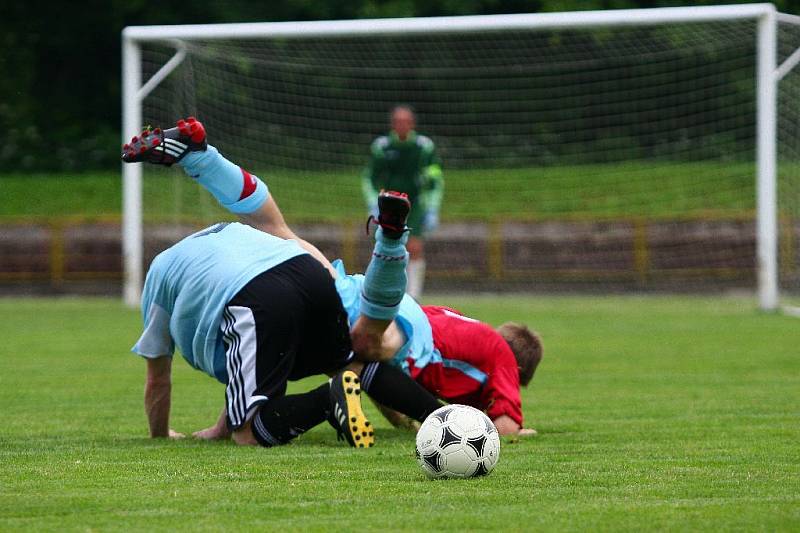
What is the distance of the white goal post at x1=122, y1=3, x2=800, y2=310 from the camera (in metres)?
14.3

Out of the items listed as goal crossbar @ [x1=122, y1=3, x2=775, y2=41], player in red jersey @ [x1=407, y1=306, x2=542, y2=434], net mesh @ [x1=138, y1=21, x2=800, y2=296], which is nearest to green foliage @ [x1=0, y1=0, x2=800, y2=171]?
net mesh @ [x1=138, y1=21, x2=800, y2=296]

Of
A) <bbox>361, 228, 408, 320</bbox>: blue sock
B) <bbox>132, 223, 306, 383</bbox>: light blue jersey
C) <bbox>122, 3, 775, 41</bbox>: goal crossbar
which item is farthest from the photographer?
<bbox>122, 3, 775, 41</bbox>: goal crossbar

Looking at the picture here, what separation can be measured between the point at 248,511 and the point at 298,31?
1190cm

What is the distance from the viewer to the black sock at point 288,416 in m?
5.33

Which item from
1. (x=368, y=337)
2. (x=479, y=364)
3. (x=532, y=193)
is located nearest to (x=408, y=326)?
(x=368, y=337)

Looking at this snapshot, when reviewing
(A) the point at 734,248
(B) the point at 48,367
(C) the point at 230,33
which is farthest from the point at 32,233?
(B) the point at 48,367

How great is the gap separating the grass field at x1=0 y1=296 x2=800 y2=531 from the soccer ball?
7cm

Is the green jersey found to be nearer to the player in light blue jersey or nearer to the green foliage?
the player in light blue jersey

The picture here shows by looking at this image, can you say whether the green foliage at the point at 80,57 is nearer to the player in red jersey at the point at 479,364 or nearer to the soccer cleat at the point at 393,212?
the player in red jersey at the point at 479,364

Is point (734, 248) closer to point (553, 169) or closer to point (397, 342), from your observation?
point (553, 169)

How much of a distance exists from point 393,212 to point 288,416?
1039 mm

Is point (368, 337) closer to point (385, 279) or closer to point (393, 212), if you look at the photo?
point (385, 279)

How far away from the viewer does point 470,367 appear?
19.3ft

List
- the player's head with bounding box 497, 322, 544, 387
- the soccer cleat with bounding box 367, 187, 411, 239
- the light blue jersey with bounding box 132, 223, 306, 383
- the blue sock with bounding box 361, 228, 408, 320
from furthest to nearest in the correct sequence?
the player's head with bounding box 497, 322, 544, 387 < the light blue jersey with bounding box 132, 223, 306, 383 < the blue sock with bounding box 361, 228, 408, 320 < the soccer cleat with bounding box 367, 187, 411, 239
